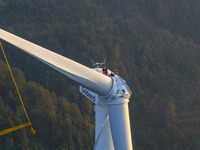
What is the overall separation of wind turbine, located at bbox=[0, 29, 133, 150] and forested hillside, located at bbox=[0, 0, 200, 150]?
1224 inches

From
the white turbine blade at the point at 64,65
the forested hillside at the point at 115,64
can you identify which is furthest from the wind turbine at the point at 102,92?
the forested hillside at the point at 115,64

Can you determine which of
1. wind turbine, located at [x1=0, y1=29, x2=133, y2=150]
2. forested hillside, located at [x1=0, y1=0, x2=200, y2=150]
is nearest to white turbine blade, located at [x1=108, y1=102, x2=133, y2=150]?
wind turbine, located at [x1=0, y1=29, x2=133, y2=150]

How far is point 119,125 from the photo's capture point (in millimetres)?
17750

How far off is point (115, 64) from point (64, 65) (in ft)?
173

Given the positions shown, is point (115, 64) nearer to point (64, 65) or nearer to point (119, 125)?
point (119, 125)

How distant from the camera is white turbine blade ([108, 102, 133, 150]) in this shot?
17.8m

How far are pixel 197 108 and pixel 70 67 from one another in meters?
55.0

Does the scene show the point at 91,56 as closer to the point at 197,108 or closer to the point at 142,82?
the point at 142,82

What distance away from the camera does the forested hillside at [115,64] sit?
176 ft

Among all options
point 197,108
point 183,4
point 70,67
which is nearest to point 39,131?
point 197,108

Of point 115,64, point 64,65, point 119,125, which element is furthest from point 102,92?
point 115,64

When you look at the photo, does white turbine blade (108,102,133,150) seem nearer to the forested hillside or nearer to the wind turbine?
the wind turbine

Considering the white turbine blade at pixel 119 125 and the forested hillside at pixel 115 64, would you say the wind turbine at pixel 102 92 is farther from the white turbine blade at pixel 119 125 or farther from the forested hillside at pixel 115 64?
the forested hillside at pixel 115 64

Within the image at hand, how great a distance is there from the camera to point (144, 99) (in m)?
63.6
